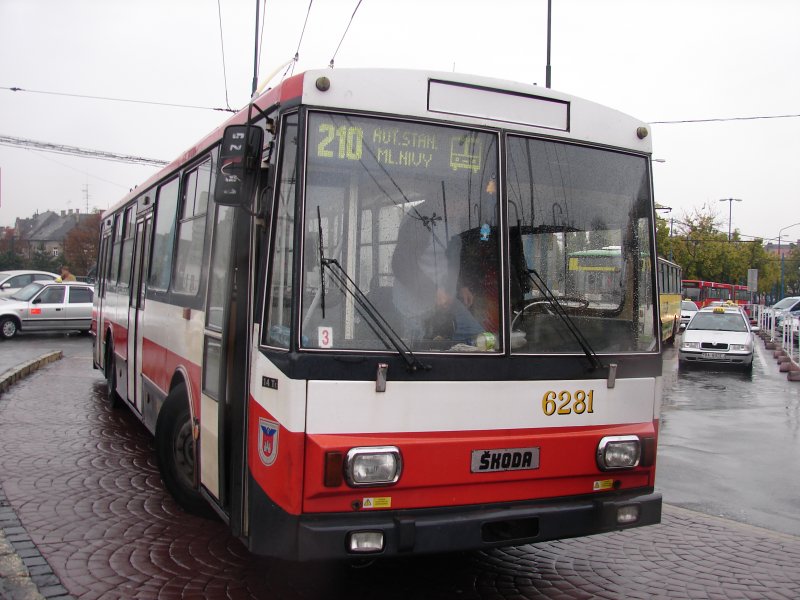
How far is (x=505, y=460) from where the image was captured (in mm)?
4406

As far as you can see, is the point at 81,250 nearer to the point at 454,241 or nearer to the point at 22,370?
the point at 22,370

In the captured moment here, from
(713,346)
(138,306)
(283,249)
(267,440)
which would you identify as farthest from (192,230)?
(713,346)

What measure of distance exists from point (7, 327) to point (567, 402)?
73.3 feet

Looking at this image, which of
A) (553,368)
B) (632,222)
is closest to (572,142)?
(632,222)

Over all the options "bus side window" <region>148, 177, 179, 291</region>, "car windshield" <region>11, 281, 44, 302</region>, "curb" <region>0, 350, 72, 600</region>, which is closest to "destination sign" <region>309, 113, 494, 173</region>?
"curb" <region>0, 350, 72, 600</region>

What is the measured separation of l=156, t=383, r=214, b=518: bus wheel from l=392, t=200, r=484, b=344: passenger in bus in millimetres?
2403

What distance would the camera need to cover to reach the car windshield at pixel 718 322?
2219 centimetres

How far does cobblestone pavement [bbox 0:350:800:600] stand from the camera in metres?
4.93

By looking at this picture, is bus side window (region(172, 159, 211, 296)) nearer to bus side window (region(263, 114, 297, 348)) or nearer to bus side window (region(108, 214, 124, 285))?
bus side window (region(263, 114, 297, 348))

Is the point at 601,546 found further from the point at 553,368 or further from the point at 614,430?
the point at 553,368

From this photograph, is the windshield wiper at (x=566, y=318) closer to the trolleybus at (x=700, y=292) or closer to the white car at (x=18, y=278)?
the white car at (x=18, y=278)

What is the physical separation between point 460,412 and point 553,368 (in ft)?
2.11

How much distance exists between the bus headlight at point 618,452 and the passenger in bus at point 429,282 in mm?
1067

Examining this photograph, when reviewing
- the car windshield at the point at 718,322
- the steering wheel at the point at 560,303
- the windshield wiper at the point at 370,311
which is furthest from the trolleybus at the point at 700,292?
the windshield wiper at the point at 370,311
